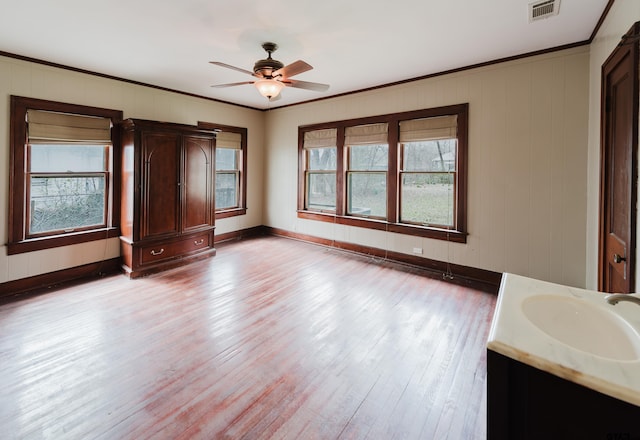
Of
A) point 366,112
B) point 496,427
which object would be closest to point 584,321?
point 496,427

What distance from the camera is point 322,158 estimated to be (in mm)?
5969

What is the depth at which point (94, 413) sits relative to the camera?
186 cm

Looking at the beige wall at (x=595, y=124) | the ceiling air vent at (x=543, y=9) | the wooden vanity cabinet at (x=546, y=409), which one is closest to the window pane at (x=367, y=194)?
the beige wall at (x=595, y=124)

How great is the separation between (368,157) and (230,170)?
279 cm

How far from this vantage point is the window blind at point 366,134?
16.2 feet

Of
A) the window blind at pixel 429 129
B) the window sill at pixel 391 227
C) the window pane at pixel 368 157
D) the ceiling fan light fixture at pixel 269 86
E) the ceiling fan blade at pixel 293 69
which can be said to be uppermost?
the ceiling fan blade at pixel 293 69

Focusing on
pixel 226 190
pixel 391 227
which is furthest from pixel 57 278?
pixel 391 227

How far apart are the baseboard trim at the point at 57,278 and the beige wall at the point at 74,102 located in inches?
2.5

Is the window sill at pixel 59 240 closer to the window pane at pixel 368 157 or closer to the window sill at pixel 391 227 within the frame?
the window sill at pixel 391 227

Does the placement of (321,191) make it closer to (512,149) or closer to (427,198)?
(427,198)

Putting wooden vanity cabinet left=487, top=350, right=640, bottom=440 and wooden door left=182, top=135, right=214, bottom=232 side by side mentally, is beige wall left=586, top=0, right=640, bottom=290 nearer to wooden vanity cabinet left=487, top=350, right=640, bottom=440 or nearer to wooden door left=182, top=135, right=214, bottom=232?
wooden vanity cabinet left=487, top=350, right=640, bottom=440

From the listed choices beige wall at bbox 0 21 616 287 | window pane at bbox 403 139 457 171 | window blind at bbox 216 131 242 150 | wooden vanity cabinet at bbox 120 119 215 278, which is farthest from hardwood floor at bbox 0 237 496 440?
window blind at bbox 216 131 242 150

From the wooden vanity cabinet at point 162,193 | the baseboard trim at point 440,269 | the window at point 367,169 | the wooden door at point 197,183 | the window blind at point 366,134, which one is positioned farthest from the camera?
the window at point 367,169

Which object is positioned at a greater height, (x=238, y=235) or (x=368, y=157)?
(x=368, y=157)
